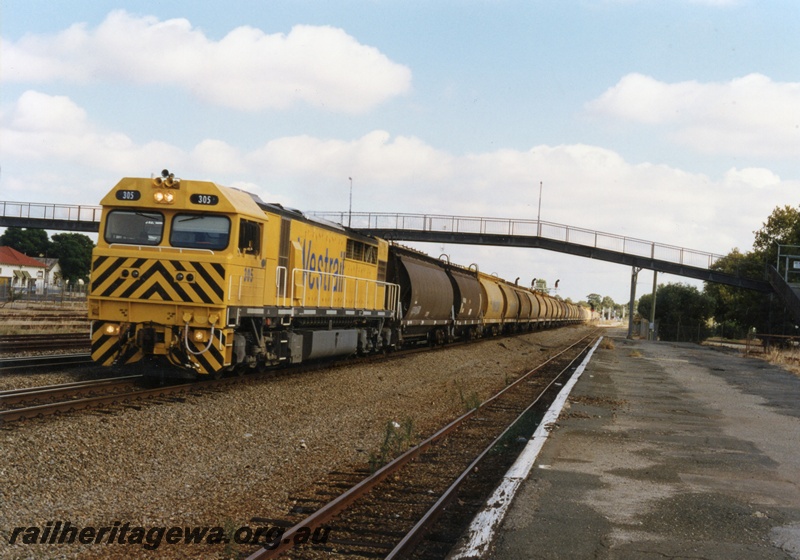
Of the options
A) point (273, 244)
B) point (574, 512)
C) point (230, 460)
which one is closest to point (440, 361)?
point (273, 244)

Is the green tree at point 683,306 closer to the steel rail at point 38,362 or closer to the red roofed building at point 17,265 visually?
the steel rail at point 38,362

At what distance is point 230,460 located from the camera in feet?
28.4

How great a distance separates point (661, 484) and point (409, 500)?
2.83m

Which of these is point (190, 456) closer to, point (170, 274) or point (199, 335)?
point (199, 335)

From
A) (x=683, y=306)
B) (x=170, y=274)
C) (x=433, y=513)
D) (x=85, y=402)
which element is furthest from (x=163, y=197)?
(x=683, y=306)

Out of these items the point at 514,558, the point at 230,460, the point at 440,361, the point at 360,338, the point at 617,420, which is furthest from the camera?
the point at 440,361

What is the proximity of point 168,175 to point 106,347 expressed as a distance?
10.7ft

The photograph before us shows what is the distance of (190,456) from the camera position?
8.74 m

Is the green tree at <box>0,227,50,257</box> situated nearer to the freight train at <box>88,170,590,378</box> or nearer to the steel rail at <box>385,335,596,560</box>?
the freight train at <box>88,170,590,378</box>

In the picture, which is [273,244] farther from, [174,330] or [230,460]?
[230,460]

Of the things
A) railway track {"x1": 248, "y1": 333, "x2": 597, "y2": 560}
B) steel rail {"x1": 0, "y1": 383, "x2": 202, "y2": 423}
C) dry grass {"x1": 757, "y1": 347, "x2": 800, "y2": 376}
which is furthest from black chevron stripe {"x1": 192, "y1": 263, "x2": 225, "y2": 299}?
dry grass {"x1": 757, "y1": 347, "x2": 800, "y2": 376}

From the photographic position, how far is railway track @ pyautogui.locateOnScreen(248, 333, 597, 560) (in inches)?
235

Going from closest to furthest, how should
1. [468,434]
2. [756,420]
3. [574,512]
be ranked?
[574,512] < [468,434] < [756,420]

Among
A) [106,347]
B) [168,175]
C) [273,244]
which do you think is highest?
[168,175]
